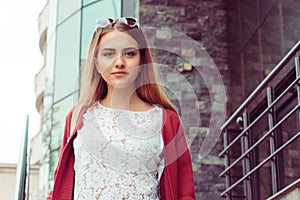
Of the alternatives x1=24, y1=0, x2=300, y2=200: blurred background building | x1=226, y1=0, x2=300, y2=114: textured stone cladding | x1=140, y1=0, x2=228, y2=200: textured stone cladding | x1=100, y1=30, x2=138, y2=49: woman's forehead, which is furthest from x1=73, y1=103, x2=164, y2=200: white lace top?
x1=140, y1=0, x2=228, y2=200: textured stone cladding

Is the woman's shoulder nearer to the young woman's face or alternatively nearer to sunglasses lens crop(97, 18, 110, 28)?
the young woman's face

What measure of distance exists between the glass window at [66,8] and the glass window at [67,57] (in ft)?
0.35

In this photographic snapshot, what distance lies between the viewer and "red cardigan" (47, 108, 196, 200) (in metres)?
2.34

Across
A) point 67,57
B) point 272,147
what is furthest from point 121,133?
point 67,57

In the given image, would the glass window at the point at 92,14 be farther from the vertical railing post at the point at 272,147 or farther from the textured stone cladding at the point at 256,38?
the vertical railing post at the point at 272,147

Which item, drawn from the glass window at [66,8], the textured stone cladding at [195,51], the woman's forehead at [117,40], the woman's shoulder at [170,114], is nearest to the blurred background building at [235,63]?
the textured stone cladding at [195,51]

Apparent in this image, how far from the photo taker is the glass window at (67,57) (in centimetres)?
1113

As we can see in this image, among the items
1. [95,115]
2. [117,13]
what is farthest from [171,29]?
[95,115]

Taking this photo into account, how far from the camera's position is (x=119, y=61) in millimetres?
2369

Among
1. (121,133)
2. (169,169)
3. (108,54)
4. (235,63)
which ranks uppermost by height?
(235,63)

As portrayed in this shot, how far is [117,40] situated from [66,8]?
9.48 m

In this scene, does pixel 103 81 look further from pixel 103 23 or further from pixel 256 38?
pixel 256 38

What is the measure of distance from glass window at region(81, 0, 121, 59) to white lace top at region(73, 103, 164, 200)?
7.62 metres

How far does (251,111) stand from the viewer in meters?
8.18
